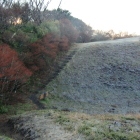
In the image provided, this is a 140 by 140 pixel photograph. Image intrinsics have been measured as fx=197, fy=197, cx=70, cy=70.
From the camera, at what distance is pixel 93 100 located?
14.9 meters

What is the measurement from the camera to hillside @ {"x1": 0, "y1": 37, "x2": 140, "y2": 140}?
7078 mm

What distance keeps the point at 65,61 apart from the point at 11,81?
11240mm

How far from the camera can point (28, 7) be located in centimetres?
2730

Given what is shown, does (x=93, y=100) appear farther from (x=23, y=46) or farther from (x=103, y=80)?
(x=23, y=46)

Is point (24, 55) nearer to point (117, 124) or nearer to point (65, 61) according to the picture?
point (65, 61)

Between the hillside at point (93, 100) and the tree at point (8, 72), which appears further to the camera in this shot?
the tree at point (8, 72)

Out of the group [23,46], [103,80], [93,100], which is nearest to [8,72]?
[93,100]

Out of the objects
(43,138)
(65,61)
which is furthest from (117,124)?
(65,61)

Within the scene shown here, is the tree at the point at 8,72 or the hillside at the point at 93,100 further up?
the tree at the point at 8,72

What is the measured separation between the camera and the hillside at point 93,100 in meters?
7.08

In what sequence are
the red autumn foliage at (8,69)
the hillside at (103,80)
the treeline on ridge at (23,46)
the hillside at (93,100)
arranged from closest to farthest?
the hillside at (93,100)
the red autumn foliage at (8,69)
the treeline on ridge at (23,46)
the hillside at (103,80)

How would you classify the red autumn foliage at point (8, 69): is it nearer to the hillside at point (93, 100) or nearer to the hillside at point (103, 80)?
the hillside at point (93, 100)

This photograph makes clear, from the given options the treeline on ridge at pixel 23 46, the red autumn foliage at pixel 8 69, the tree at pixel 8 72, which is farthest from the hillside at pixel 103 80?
the red autumn foliage at pixel 8 69

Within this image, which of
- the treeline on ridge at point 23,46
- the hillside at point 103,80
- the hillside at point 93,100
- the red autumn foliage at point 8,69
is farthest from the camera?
the hillside at point 103,80
